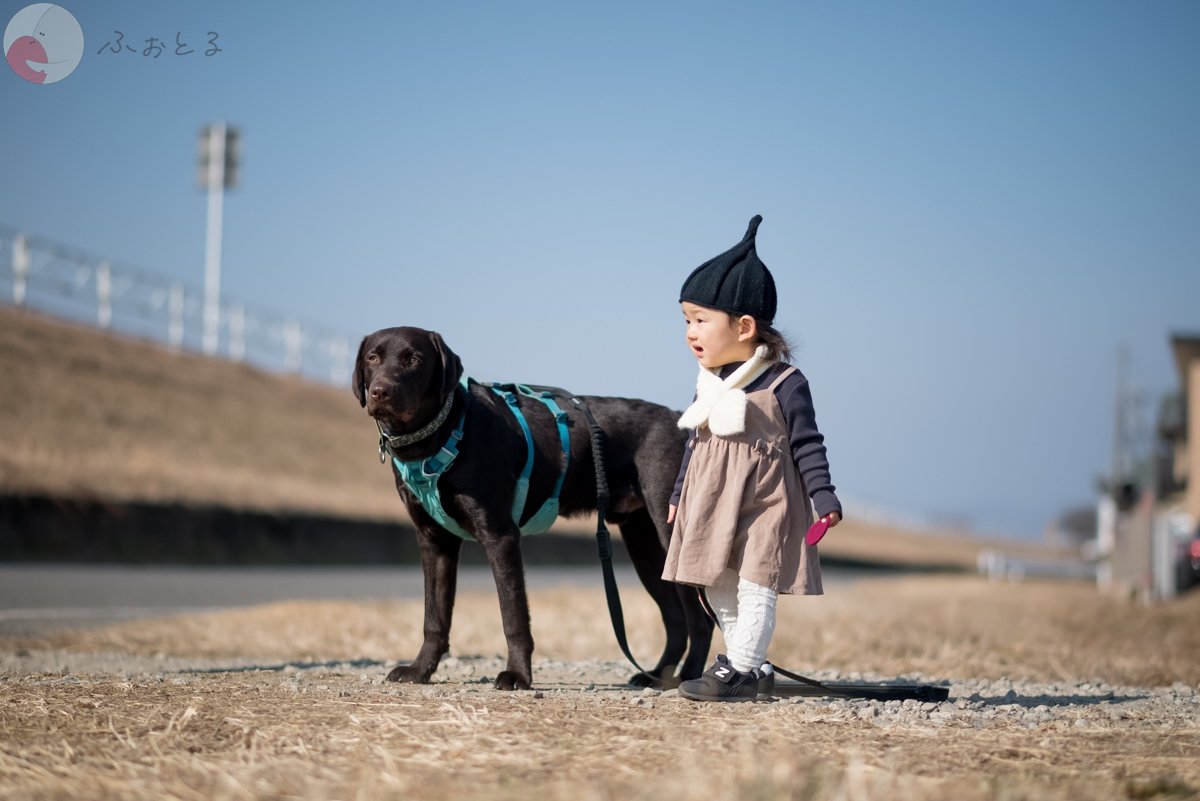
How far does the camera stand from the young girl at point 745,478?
4.93m

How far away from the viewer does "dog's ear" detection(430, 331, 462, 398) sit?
565 centimetres

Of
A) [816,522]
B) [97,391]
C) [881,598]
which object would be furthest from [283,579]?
[816,522]

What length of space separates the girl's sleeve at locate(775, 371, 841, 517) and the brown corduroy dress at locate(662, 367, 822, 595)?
42 mm

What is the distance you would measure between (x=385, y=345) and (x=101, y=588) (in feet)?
34.1

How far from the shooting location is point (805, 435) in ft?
16.5

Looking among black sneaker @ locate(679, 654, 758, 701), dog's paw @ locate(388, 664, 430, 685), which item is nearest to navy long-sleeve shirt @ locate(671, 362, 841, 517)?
black sneaker @ locate(679, 654, 758, 701)

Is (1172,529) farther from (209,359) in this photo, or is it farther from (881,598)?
(209,359)

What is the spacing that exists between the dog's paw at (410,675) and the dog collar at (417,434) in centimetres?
104

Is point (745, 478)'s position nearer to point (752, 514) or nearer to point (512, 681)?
point (752, 514)

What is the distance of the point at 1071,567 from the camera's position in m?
39.0

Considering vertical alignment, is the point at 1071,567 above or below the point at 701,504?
below

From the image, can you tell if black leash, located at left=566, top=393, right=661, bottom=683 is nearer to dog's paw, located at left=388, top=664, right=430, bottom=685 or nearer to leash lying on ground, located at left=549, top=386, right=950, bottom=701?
leash lying on ground, located at left=549, top=386, right=950, bottom=701

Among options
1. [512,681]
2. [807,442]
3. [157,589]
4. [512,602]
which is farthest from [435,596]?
[157,589]

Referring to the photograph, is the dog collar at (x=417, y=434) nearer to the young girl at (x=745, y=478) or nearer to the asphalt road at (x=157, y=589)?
the young girl at (x=745, y=478)
